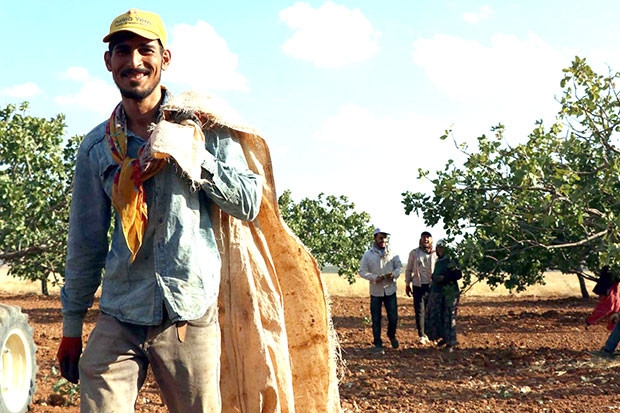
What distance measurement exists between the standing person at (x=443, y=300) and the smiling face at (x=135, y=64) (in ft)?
32.0

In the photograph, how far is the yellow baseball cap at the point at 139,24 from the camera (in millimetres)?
2857

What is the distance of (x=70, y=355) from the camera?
306 centimetres

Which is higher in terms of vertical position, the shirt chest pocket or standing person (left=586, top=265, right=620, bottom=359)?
the shirt chest pocket

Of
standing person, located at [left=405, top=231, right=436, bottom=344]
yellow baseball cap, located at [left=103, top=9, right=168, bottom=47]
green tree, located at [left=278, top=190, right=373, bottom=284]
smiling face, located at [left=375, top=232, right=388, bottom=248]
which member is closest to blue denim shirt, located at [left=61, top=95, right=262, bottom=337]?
yellow baseball cap, located at [left=103, top=9, right=168, bottom=47]

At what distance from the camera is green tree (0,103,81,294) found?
14938mm

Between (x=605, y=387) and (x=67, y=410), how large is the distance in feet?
18.7

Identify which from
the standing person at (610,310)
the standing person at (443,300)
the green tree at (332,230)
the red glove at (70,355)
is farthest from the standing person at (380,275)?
the green tree at (332,230)

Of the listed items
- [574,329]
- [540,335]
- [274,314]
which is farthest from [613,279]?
[274,314]

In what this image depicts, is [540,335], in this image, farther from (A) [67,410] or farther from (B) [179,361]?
(B) [179,361]

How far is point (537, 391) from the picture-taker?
8695 mm

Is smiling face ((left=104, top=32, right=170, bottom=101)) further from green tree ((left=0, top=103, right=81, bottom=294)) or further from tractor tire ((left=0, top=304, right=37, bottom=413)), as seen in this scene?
green tree ((left=0, top=103, right=81, bottom=294))

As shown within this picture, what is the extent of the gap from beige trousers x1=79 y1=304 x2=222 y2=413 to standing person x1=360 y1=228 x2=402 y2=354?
9275mm

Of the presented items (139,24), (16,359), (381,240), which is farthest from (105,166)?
(381,240)

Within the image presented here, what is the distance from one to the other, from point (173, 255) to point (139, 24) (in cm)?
84
